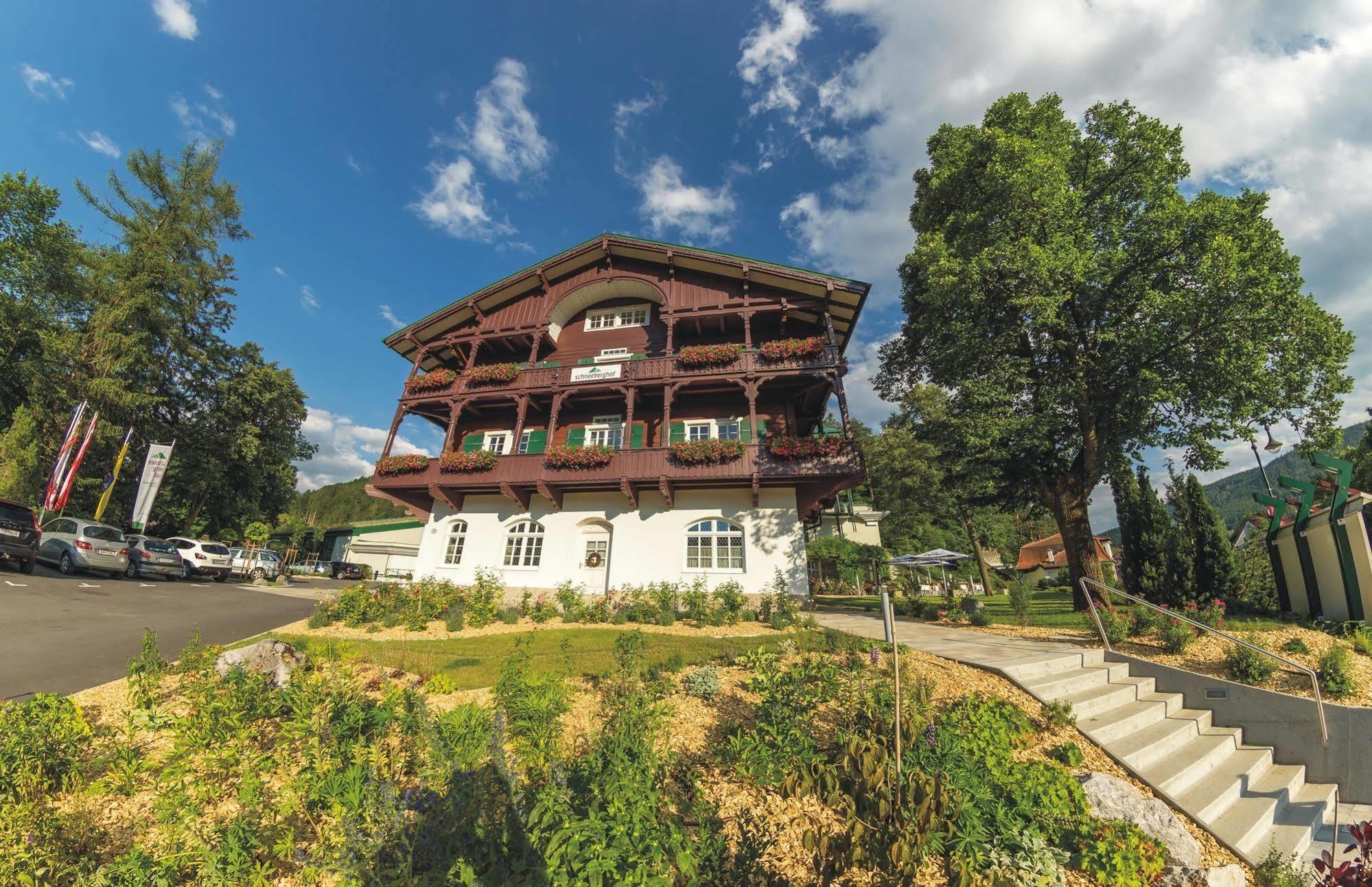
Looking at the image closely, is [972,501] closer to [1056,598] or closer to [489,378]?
[1056,598]

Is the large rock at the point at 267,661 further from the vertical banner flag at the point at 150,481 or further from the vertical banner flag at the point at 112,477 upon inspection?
the vertical banner flag at the point at 112,477

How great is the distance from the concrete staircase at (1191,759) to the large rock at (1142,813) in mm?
714

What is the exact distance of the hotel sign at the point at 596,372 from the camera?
19.8 metres

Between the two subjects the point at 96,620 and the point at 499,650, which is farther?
the point at 96,620

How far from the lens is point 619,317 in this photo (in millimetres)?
23031

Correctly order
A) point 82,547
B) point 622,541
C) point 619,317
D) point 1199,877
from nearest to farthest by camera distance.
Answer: point 1199,877
point 82,547
point 622,541
point 619,317

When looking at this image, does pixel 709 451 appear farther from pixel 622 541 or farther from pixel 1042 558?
pixel 1042 558

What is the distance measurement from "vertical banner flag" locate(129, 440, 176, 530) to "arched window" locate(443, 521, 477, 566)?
583 inches

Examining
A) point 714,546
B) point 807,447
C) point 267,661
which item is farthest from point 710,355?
point 267,661

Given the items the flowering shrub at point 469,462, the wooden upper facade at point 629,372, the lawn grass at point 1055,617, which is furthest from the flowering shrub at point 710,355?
the lawn grass at point 1055,617

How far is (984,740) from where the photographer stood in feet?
17.7

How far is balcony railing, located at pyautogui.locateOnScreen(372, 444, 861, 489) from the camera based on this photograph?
16.5 metres

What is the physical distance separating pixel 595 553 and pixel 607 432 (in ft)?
16.5

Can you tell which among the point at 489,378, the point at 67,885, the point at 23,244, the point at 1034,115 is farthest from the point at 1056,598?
the point at 23,244
